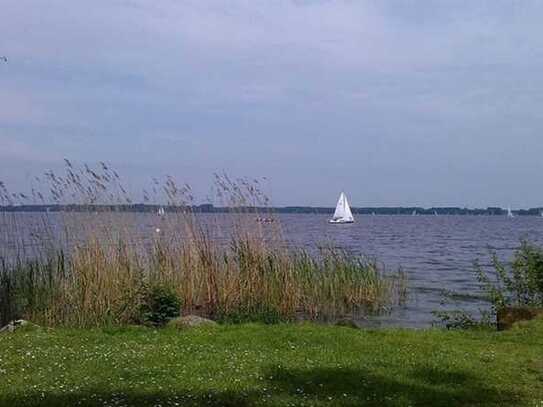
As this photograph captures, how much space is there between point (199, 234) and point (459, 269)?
16.9m

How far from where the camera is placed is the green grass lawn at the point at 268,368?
6.96m

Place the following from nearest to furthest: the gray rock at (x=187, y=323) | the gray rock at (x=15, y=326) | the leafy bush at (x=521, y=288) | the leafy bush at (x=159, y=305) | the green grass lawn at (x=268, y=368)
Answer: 1. the green grass lawn at (x=268, y=368)
2. the gray rock at (x=15, y=326)
3. the gray rock at (x=187, y=323)
4. the leafy bush at (x=159, y=305)
5. the leafy bush at (x=521, y=288)

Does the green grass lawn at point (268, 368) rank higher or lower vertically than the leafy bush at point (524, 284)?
lower

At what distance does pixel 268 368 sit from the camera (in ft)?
26.8

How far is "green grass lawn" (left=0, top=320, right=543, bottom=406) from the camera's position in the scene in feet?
22.8

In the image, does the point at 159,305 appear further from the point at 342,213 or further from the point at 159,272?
the point at 342,213

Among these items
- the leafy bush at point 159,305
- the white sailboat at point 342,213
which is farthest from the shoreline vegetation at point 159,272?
the white sailboat at point 342,213

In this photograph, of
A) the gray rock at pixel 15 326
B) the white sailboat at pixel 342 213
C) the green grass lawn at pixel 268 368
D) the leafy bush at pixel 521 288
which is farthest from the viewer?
the white sailboat at pixel 342 213

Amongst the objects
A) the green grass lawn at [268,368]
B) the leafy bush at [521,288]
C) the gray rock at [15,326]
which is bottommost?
the gray rock at [15,326]

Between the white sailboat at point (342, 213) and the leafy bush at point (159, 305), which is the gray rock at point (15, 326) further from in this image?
the white sailboat at point (342, 213)

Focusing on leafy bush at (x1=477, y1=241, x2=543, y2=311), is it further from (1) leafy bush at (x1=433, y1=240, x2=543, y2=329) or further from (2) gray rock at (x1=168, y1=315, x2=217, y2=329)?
(2) gray rock at (x1=168, y1=315, x2=217, y2=329)

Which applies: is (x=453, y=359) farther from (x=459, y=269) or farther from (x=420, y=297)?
(x=459, y=269)

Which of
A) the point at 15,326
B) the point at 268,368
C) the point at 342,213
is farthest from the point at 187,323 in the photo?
the point at 342,213

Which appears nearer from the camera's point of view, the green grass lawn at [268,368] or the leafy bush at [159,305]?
the green grass lawn at [268,368]
